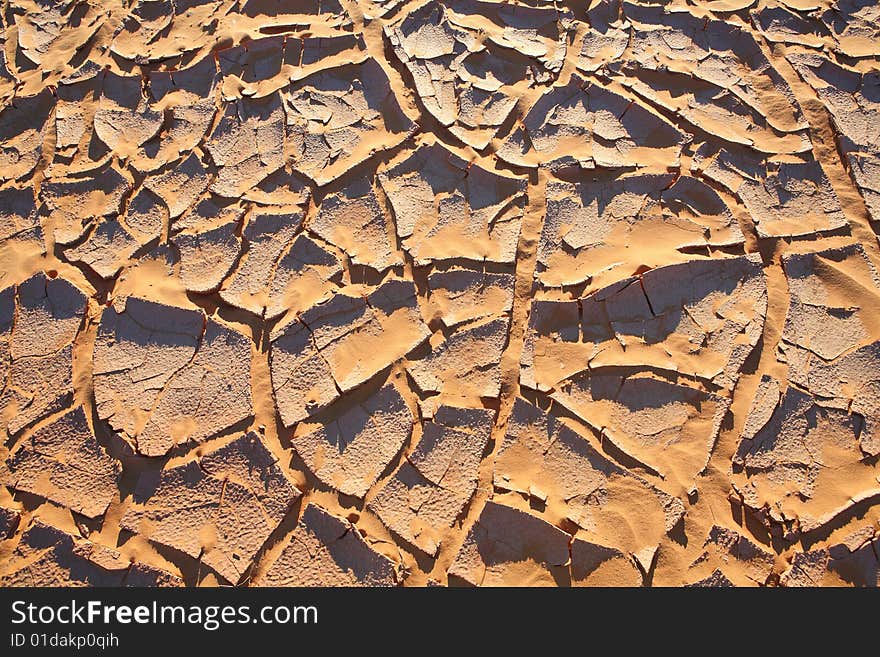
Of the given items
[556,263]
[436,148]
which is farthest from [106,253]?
[556,263]

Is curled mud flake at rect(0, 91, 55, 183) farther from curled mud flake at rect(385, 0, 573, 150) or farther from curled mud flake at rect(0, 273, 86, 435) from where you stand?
curled mud flake at rect(385, 0, 573, 150)

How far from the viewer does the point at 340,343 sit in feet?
5.59

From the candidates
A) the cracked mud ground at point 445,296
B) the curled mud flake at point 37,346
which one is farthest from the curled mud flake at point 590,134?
the curled mud flake at point 37,346

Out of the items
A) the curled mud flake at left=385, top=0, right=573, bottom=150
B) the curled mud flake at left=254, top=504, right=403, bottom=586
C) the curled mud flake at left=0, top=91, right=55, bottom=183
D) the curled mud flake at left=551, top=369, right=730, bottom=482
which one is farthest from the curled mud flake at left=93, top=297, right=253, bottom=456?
the curled mud flake at left=385, top=0, right=573, bottom=150

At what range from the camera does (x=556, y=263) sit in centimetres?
179

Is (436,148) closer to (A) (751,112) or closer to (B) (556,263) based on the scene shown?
(B) (556,263)

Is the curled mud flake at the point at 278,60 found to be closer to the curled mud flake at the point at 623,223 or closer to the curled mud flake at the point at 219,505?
the curled mud flake at the point at 623,223

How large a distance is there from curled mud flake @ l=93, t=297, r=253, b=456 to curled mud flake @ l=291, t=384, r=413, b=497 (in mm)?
182

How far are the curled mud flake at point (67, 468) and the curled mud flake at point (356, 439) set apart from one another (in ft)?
1.54

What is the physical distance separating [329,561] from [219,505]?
298 mm

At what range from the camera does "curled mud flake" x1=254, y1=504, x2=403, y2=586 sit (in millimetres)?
1447

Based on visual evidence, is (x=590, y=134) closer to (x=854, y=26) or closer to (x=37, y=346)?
(x=854, y=26)

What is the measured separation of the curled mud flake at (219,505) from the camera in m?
1.48

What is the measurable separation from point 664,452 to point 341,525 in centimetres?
78
